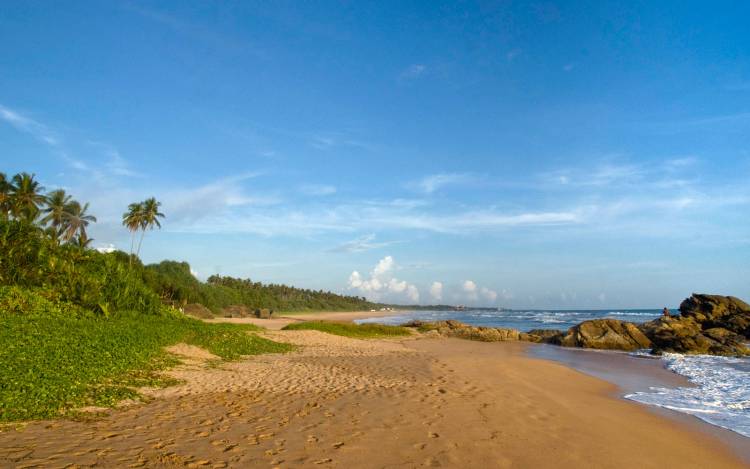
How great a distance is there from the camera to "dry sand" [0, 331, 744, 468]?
6316 millimetres

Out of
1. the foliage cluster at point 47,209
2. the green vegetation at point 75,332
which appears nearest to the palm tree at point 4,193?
the foliage cluster at point 47,209

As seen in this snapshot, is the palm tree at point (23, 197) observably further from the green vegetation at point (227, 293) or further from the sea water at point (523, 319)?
the sea water at point (523, 319)

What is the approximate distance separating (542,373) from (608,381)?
7.14 ft

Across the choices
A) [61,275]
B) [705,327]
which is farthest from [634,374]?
[61,275]

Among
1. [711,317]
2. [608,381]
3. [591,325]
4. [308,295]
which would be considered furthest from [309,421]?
[308,295]

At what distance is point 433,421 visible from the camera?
8.52 meters

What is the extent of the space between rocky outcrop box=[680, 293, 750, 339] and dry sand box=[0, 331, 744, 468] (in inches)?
1065

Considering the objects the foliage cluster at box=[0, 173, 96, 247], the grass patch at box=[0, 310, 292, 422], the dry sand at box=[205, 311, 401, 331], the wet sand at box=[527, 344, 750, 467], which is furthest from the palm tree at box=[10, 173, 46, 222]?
the wet sand at box=[527, 344, 750, 467]

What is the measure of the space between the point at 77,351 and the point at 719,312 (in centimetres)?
4200

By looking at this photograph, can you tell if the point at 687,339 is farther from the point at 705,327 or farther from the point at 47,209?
the point at 47,209

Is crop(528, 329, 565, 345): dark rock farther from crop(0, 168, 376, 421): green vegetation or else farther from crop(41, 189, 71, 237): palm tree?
crop(41, 189, 71, 237): palm tree

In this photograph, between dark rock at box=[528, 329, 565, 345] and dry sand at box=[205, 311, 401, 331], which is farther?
dry sand at box=[205, 311, 401, 331]

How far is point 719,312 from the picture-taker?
114 feet

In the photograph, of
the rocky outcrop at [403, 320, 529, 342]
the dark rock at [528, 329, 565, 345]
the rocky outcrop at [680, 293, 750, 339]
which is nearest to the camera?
the dark rock at [528, 329, 565, 345]
